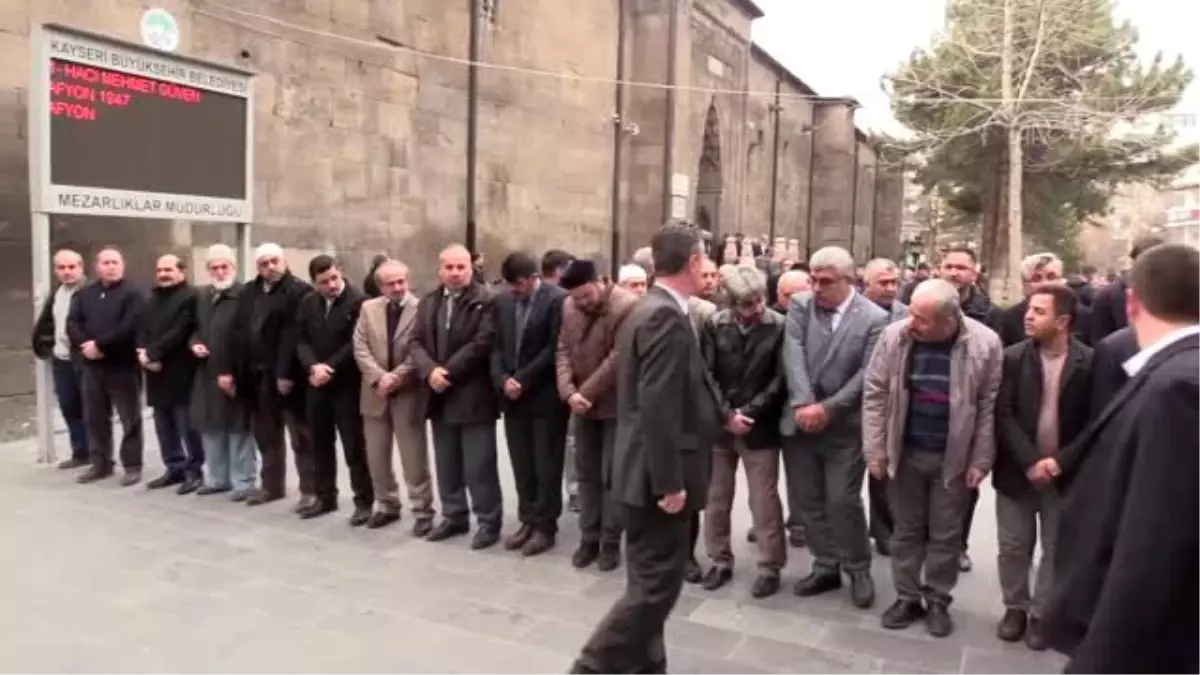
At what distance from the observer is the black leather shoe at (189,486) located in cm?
698

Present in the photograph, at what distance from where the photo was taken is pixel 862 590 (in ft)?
16.6

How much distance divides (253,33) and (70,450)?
5.21 m

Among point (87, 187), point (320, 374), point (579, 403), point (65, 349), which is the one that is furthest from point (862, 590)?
point (87, 187)

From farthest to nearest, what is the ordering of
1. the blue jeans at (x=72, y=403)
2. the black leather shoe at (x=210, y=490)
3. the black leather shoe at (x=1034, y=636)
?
the blue jeans at (x=72, y=403)
the black leather shoe at (x=210, y=490)
the black leather shoe at (x=1034, y=636)

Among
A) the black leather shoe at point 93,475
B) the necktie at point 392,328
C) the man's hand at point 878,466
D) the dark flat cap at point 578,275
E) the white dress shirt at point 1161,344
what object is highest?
the dark flat cap at point 578,275

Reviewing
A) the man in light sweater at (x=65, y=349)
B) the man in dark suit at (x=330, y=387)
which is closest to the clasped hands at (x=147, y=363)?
the man in light sweater at (x=65, y=349)

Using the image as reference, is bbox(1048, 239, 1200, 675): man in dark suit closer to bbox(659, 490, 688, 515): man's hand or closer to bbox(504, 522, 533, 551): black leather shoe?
bbox(659, 490, 688, 515): man's hand

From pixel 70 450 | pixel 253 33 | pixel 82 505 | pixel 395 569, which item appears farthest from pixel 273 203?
pixel 395 569

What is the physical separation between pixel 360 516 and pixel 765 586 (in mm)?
2703

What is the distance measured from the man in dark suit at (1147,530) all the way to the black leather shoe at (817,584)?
3.04 metres

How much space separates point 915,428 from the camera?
Result: 4691 millimetres

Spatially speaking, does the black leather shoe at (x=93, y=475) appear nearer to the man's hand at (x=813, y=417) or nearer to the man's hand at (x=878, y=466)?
the man's hand at (x=813, y=417)

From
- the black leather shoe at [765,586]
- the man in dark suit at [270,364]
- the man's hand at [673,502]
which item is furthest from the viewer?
the man in dark suit at [270,364]

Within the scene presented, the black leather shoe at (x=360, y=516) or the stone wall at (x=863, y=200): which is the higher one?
the stone wall at (x=863, y=200)
